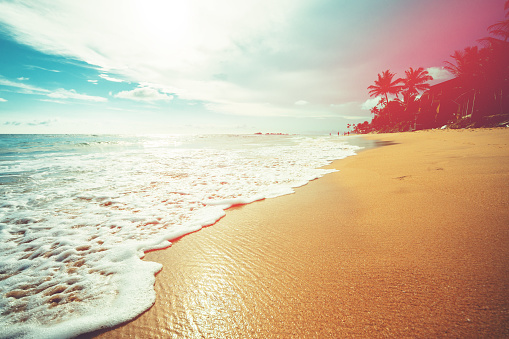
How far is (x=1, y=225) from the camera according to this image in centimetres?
320

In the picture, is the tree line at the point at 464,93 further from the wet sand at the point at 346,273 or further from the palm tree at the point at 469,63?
the wet sand at the point at 346,273

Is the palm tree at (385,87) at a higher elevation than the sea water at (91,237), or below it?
higher

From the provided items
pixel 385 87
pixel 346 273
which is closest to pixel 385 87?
pixel 385 87

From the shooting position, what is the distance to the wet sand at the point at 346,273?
1.36 m

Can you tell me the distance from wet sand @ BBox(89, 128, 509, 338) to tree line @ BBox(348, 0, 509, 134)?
2639 cm

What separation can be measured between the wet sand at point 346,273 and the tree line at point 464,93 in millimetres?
26387

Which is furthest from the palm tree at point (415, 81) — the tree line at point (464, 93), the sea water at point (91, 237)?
the sea water at point (91, 237)

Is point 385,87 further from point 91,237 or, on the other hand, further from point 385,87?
point 91,237

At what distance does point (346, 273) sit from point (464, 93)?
122 feet

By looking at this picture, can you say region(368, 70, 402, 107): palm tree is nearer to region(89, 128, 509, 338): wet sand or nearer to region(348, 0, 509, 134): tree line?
region(348, 0, 509, 134): tree line

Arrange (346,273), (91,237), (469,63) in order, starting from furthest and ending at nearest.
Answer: (469,63)
(91,237)
(346,273)

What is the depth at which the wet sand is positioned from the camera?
1356mm

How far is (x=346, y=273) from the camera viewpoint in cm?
185

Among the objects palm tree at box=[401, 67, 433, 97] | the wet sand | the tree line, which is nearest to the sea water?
the wet sand
